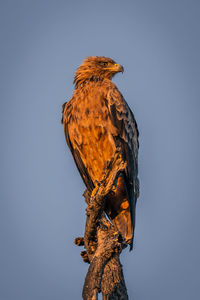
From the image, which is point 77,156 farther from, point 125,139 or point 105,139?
point 125,139

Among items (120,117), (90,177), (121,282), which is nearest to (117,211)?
(90,177)

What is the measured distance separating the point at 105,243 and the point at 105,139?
2287mm

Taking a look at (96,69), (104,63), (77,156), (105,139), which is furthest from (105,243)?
(104,63)

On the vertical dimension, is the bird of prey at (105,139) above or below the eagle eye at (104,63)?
below

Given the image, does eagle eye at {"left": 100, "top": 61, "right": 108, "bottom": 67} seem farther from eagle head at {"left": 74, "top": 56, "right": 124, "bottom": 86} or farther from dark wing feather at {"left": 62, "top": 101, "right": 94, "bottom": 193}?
dark wing feather at {"left": 62, "top": 101, "right": 94, "bottom": 193}

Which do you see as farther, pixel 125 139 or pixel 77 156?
pixel 77 156

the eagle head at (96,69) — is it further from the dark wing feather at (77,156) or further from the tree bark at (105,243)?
the tree bark at (105,243)

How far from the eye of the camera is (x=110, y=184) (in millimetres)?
5496

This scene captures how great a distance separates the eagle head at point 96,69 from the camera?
26.7ft

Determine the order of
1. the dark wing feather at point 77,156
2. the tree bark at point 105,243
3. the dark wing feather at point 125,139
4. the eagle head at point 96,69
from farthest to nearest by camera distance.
Answer: the eagle head at point 96,69, the dark wing feather at point 77,156, the dark wing feather at point 125,139, the tree bark at point 105,243

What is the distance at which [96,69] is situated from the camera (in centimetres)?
829

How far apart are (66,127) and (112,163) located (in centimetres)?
211

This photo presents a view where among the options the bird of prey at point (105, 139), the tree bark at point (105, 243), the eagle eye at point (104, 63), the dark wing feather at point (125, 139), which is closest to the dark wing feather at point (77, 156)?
the bird of prey at point (105, 139)

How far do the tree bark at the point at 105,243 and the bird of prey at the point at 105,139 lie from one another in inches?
44.9
